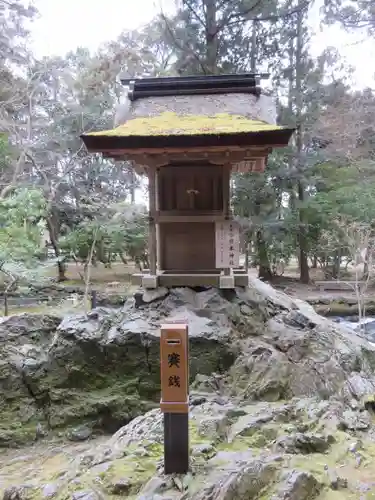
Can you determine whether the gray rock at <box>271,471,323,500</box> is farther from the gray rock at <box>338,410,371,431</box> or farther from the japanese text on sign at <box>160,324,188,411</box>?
the gray rock at <box>338,410,371,431</box>

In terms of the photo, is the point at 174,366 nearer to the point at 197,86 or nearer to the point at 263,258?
the point at 197,86

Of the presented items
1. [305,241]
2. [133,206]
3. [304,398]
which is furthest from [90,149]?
[305,241]

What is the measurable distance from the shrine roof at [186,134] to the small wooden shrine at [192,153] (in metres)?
0.01

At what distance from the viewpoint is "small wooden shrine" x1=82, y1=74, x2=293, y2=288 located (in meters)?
6.16

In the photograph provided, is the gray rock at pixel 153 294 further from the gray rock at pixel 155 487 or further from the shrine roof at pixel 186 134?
the gray rock at pixel 155 487

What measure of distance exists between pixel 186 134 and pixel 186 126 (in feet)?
1.61

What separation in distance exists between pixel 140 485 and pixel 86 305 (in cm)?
1044

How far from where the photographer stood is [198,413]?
4695 mm

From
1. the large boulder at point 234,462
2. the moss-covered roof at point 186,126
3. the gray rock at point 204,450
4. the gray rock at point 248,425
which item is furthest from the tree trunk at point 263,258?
the gray rock at point 204,450

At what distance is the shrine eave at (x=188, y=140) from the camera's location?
19.6 feet

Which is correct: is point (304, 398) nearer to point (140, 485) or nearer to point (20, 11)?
point (140, 485)

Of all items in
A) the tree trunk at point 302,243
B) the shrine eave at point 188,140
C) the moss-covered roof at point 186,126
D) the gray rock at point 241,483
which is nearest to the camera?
the gray rock at point 241,483

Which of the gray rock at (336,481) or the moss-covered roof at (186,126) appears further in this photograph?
the moss-covered roof at (186,126)

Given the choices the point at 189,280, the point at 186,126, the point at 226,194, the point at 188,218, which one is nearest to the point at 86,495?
the point at 189,280
